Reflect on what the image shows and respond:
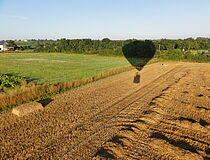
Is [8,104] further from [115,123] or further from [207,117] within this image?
[207,117]

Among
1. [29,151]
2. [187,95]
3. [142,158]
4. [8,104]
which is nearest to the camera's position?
[142,158]

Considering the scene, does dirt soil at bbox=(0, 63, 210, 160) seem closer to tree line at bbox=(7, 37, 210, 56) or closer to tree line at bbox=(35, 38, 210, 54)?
tree line at bbox=(7, 37, 210, 56)

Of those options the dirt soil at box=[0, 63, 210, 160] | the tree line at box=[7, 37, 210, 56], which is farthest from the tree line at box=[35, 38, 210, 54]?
the dirt soil at box=[0, 63, 210, 160]

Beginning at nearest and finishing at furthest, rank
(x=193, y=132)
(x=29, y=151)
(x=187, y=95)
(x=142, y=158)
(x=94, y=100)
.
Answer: (x=142, y=158), (x=29, y=151), (x=193, y=132), (x=94, y=100), (x=187, y=95)

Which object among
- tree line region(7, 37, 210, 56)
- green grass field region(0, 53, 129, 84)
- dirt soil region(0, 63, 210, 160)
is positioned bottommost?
dirt soil region(0, 63, 210, 160)

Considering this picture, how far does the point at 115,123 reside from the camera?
283 inches

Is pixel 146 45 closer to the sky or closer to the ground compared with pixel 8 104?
closer to the sky

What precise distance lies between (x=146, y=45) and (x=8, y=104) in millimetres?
47253

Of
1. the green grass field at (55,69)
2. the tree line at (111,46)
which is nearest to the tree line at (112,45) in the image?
the tree line at (111,46)

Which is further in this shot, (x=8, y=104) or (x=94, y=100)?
(x=94, y=100)

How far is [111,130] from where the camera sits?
257 inches

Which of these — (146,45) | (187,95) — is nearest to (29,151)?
(187,95)

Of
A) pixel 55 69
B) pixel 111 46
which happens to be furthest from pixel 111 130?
pixel 111 46

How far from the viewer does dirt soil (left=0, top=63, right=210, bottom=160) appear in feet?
17.0
